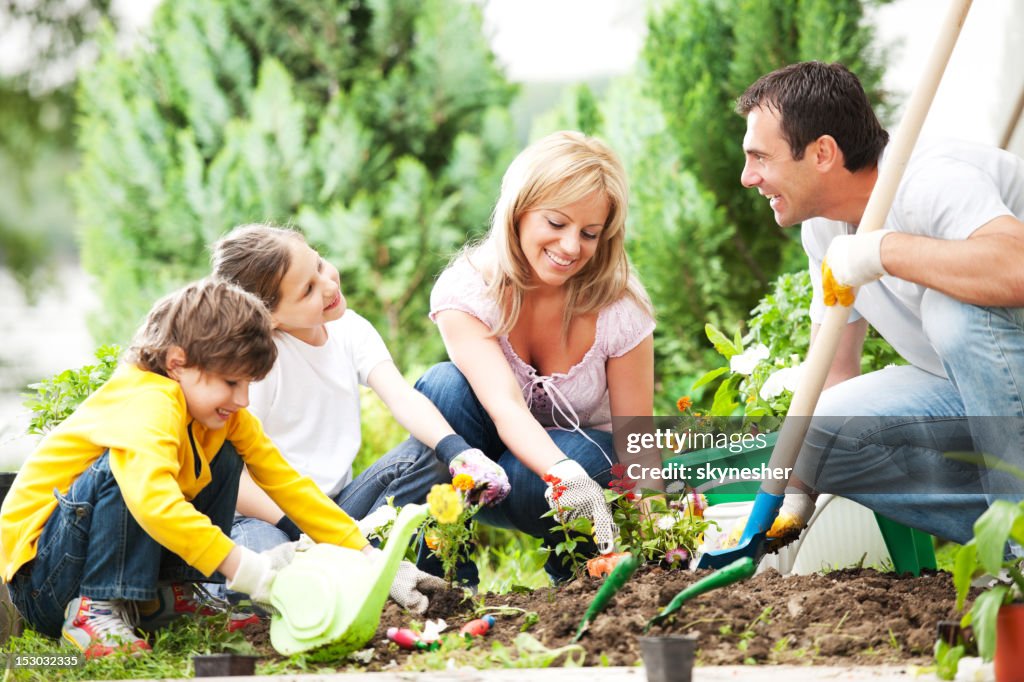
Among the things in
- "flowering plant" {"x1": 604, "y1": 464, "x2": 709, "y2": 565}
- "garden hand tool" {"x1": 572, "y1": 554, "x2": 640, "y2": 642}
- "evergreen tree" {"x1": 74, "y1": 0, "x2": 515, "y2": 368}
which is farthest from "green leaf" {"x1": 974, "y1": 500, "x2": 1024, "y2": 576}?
"evergreen tree" {"x1": 74, "y1": 0, "x2": 515, "y2": 368}

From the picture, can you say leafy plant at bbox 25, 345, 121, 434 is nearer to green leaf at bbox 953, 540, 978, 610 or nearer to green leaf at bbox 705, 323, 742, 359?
green leaf at bbox 705, 323, 742, 359

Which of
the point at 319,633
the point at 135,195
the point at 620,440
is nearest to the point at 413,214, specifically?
the point at 135,195

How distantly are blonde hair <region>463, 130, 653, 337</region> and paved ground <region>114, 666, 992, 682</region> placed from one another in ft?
3.73

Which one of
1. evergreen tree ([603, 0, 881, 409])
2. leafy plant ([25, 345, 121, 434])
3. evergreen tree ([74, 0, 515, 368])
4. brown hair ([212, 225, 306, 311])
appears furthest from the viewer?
evergreen tree ([74, 0, 515, 368])

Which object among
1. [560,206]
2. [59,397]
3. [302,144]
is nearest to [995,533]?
[560,206]

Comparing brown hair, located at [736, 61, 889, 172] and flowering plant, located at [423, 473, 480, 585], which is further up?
brown hair, located at [736, 61, 889, 172]

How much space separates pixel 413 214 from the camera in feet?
16.1

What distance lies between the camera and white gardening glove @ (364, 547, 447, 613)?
2131mm

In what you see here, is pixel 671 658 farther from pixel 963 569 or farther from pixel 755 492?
pixel 755 492

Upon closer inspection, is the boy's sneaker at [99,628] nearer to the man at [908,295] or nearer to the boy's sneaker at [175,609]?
the boy's sneaker at [175,609]

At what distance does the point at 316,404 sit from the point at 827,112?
4.91 ft

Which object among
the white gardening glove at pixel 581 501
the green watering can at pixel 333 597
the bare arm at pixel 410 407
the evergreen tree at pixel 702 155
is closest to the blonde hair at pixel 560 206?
the bare arm at pixel 410 407

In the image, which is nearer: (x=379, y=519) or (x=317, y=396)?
(x=379, y=519)

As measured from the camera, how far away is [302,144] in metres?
4.95
